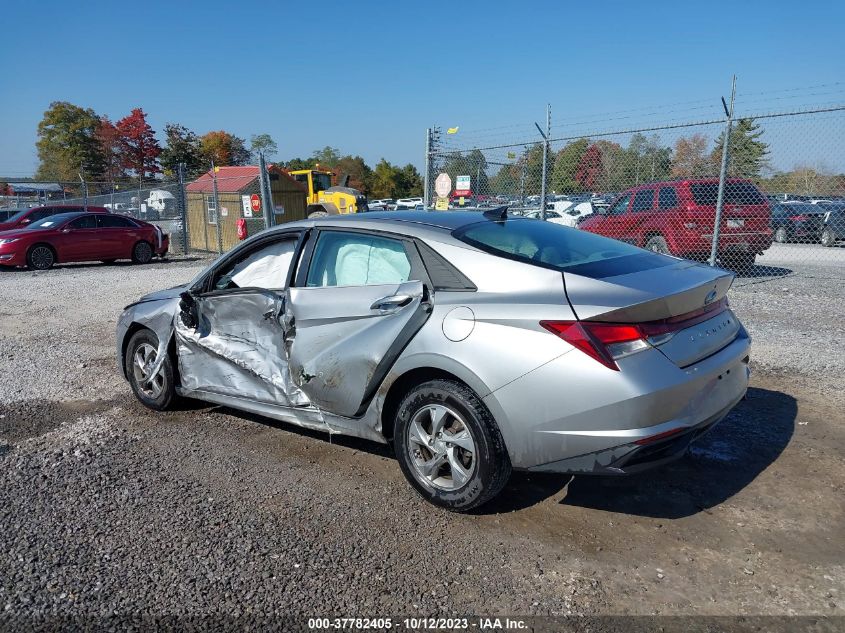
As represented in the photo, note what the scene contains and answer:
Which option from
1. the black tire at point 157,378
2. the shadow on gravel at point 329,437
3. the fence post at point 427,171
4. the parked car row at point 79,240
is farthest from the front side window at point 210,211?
the shadow on gravel at point 329,437

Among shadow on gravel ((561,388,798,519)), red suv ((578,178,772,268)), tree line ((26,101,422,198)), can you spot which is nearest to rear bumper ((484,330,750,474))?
shadow on gravel ((561,388,798,519))

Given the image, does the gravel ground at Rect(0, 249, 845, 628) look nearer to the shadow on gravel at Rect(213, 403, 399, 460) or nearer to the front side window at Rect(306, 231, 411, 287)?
the shadow on gravel at Rect(213, 403, 399, 460)

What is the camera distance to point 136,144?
6362 cm

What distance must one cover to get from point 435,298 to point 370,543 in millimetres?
1269

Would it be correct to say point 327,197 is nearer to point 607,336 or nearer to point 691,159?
point 691,159

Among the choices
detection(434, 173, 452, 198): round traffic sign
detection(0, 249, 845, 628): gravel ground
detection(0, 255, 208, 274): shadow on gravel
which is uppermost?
detection(434, 173, 452, 198): round traffic sign

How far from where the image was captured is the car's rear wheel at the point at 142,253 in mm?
17672

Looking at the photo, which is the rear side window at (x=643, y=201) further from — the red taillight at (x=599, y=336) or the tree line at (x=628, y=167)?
the red taillight at (x=599, y=336)

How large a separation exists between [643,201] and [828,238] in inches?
374

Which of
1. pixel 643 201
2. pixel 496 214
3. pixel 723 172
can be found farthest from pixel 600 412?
pixel 643 201

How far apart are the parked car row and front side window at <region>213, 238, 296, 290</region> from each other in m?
13.8

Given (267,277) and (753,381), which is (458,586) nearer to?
(267,277)

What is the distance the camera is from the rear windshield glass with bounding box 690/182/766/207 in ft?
33.1

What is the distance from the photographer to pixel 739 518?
3.34 metres
